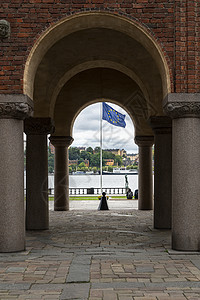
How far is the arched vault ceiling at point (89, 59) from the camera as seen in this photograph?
13133 mm

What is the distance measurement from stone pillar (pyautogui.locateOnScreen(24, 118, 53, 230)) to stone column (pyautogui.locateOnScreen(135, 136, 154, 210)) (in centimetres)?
651

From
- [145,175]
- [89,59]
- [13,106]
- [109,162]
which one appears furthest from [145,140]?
[109,162]

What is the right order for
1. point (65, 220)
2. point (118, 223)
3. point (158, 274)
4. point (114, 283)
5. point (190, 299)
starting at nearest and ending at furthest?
point (190, 299) → point (114, 283) → point (158, 274) → point (118, 223) → point (65, 220)

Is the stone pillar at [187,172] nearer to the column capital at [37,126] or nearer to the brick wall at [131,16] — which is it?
the brick wall at [131,16]

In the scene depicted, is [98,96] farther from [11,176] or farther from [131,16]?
[11,176]

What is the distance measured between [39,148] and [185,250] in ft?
20.0

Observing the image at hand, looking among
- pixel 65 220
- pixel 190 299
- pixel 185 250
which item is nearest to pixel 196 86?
pixel 185 250

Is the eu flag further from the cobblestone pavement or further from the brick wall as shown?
the brick wall

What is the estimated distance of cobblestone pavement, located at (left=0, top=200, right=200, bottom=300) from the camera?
20.3ft

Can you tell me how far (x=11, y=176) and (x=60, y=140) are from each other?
981 centimetres

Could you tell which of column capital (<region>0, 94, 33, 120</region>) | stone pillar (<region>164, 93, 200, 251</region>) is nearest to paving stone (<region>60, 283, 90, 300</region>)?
stone pillar (<region>164, 93, 200, 251</region>)

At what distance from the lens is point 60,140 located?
1870 cm

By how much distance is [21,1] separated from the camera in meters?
9.20

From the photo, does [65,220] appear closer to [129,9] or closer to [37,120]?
[37,120]
